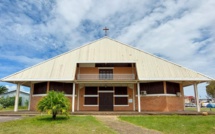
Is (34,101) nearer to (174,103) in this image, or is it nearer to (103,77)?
(103,77)

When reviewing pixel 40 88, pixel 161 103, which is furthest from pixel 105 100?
pixel 40 88

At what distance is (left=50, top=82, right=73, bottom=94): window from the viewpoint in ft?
67.3

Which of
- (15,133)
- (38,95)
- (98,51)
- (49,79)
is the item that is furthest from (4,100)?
(15,133)

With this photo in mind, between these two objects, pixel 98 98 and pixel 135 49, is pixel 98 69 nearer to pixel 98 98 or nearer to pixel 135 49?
pixel 98 98

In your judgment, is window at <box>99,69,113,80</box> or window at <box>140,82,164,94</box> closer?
window at <box>140,82,164,94</box>

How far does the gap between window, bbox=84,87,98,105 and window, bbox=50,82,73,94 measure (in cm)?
176

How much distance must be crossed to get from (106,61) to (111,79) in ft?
6.65

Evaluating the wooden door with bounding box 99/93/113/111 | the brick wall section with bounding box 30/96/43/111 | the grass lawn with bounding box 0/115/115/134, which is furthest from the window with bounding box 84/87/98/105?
the grass lawn with bounding box 0/115/115/134

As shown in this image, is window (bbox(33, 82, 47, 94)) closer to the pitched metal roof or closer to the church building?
the church building

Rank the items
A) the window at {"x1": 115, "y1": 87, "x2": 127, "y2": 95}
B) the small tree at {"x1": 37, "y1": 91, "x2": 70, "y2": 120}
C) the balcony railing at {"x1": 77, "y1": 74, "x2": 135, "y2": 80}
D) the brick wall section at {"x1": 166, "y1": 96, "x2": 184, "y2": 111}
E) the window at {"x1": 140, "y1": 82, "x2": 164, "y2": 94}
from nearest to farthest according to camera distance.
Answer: the small tree at {"x1": 37, "y1": 91, "x2": 70, "y2": 120} < the brick wall section at {"x1": 166, "y1": 96, "x2": 184, "y2": 111} < the window at {"x1": 140, "y1": 82, "x2": 164, "y2": 94} < the balcony railing at {"x1": 77, "y1": 74, "x2": 135, "y2": 80} < the window at {"x1": 115, "y1": 87, "x2": 127, "y2": 95}

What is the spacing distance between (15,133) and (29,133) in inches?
22.3

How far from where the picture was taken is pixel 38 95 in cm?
2097

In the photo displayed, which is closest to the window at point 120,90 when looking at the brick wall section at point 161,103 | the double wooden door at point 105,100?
the double wooden door at point 105,100

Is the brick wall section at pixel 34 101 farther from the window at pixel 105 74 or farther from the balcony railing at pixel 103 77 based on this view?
the window at pixel 105 74
